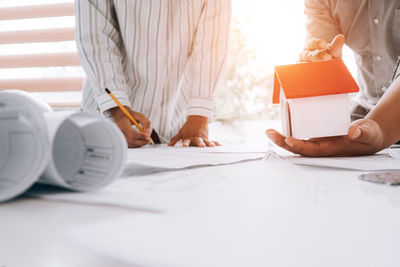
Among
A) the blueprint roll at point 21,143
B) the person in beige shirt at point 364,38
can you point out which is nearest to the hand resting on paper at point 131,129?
the person in beige shirt at point 364,38

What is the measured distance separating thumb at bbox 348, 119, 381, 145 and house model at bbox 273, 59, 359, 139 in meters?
0.03

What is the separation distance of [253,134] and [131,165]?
1.82 meters

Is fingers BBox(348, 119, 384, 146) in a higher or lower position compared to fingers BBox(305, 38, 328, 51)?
lower

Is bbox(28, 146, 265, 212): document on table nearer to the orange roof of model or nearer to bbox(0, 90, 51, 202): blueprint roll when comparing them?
bbox(0, 90, 51, 202): blueprint roll

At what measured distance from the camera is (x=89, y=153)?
331 millimetres

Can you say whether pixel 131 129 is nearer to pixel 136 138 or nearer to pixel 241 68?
pixel 136 138

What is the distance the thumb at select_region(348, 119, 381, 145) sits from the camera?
65 cm

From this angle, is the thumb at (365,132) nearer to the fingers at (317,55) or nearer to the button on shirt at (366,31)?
the fingers at (317,55)

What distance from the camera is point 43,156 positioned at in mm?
257

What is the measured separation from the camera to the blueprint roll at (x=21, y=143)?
0.26m

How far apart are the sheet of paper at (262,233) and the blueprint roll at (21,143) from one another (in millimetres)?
88

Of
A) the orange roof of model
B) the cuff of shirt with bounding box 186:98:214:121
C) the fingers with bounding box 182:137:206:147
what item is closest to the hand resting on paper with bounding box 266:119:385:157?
the orange roof of model

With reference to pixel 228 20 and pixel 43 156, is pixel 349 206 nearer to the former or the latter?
pixel 43 156

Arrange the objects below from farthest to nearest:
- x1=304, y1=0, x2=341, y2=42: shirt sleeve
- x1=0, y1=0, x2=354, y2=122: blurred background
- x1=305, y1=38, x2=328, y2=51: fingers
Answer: x1=0, y1=0, x2=354, y2=122: blurred background, x1=304, y1=0, x2=341, y2=42: shirt sleeve, x1=305, y1=38, x2=328, y2=51: fingers
